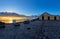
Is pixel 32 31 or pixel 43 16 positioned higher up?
pixel 43 16

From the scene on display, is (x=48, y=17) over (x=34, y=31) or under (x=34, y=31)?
over

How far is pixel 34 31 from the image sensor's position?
1359 cm

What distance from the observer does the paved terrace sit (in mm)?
13273

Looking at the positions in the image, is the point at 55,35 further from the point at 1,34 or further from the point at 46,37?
the point at 1,34

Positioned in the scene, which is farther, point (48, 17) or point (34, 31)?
point (48, 17)

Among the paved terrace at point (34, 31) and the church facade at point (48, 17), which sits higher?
the church facade at point (48, 17)

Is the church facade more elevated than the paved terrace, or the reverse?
the church facade

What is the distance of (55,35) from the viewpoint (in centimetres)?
1334

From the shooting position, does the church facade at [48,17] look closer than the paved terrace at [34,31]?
No

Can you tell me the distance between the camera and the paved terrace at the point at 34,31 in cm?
1327

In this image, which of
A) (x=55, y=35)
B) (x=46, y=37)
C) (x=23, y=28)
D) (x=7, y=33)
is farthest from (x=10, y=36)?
(x=55, y=35)

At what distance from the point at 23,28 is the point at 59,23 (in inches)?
141

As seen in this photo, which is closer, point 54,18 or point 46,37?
point 46,37

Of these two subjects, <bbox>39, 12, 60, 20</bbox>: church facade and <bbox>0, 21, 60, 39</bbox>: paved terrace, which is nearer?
<bbox>0, 21, 60, 39</bbox>: paved terrace
